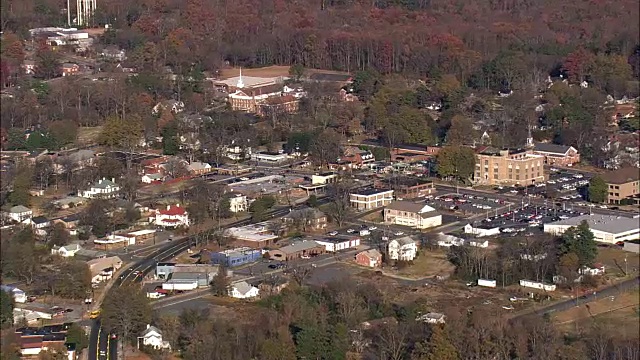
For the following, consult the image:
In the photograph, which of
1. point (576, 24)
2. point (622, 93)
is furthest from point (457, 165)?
point (576, 24)

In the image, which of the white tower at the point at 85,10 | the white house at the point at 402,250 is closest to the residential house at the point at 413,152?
the white house at the point at 402,250

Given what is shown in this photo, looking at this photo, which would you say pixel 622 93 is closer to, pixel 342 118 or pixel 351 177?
pixel 342 118

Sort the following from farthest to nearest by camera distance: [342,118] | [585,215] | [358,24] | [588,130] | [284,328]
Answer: [358,24] → [342,118] → [588,130] → [585,215] → [284,328]

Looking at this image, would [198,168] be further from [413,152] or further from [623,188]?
[623,188]

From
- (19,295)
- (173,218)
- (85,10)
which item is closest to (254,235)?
(173,218)

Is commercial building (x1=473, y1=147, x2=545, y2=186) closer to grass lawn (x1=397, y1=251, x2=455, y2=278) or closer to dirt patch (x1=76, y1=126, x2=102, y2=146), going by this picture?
grass lawn (x1=397, y1=251, x2=455, y2=278)

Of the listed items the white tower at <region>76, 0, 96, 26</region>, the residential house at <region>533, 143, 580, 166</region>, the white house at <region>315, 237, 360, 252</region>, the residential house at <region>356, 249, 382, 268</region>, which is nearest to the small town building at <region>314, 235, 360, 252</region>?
the white house at <region>315, 237, 360, 252</region>

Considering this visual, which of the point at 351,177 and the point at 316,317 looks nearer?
the point at 316,317

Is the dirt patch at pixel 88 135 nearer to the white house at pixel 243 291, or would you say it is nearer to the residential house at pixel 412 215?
the residential house at pixel 412 215
